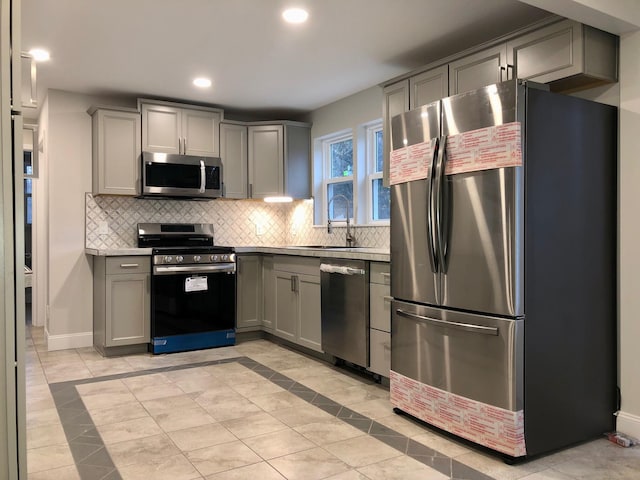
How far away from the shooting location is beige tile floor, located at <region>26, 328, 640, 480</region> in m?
2.30

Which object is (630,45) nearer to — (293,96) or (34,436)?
(293,96)

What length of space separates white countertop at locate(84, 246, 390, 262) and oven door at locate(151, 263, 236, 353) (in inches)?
9.8

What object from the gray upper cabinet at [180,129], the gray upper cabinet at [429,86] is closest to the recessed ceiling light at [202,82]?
the gray upper cabinet at [180,129]

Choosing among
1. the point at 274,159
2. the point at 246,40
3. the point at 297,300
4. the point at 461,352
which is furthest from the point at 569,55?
the point at 274,159

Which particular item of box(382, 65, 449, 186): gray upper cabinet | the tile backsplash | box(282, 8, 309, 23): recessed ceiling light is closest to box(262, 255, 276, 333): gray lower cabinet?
the tile backsplash

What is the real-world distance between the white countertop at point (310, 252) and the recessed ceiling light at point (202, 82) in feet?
4.92

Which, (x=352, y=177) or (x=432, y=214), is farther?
(x=352, y=177)

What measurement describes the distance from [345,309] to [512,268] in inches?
64.4

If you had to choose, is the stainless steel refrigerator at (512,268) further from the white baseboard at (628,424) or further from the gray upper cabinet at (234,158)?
the gray upper cabinet at (234,158)

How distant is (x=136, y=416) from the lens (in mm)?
2994

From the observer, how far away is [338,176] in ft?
17.5

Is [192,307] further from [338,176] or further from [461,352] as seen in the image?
[461,352]

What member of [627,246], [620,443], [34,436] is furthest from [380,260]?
[34,436]

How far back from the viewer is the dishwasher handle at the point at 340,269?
3.62 meters
